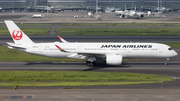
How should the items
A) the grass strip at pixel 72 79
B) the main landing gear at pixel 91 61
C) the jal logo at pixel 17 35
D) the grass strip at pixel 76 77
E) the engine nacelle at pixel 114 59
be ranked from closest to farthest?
the grass strip at pixel 72 79 < the grass strip at pixel 76 77 < the engine nacelle at pixel 114 59 < the main landing gear at pixel 91 61 < the jal logo at pixel 17 35

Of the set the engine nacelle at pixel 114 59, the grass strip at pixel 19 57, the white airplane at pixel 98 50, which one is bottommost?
the grass strip at pixel 19 57

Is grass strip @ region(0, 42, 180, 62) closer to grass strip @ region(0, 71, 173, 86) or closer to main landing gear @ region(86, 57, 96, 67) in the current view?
main landing gear @ region(86, 57, 96, 67)

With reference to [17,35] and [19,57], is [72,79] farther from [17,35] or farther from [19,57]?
[19,57]

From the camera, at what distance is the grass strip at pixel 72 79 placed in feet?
93.8

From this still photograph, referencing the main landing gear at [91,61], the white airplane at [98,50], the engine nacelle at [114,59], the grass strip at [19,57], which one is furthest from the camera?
the grass strip at [19,57]

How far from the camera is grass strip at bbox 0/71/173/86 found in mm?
28594

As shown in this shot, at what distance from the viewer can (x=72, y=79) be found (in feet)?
98.9
